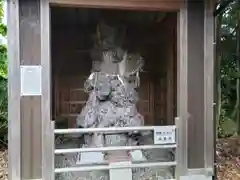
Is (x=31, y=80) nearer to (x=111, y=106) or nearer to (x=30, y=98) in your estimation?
(x=30, y=98)

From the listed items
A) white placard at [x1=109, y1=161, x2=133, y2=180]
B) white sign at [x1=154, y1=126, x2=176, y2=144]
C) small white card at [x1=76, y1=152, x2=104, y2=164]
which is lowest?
white placard at [x1=109, y1=161, x2=133, y2=180]

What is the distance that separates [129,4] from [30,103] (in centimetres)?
132

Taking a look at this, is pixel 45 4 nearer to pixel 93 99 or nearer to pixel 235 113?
pixel 93 99

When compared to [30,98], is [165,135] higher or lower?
lower

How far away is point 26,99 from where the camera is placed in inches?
118

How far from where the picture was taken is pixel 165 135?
10.6 feet

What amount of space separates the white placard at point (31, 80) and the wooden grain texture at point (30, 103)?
0.12 ft

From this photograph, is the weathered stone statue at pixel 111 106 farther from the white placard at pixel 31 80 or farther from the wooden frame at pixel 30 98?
the white placard at pixel 31 80

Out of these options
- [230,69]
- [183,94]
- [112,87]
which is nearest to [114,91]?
[112,87]

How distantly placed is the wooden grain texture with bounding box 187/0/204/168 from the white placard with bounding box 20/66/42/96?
1.46 m

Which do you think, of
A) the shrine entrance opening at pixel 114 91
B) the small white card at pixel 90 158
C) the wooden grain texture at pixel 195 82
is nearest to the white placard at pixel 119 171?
the shrine entrance opening at pixel 114 91

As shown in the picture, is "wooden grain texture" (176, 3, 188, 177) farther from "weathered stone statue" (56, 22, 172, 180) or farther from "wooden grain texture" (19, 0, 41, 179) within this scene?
"wooden grain texture" (19, 0, 41, 179)

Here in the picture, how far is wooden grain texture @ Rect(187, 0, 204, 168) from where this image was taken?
10.8 feet

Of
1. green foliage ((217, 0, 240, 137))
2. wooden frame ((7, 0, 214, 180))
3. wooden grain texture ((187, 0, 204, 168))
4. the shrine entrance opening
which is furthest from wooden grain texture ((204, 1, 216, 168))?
green foliage ((217, 0, 240, 137))
